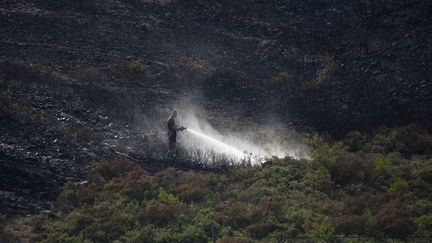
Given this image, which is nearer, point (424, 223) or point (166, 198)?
point (424, 223)

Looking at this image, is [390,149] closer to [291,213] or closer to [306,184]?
[306,184]

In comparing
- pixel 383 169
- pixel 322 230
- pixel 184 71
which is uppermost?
pixel 184 71

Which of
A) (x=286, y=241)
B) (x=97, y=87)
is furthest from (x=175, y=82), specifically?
(x=286, y=241)

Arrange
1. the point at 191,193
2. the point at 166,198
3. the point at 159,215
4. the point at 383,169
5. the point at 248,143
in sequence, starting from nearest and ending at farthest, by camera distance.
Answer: the point at 159,215, the point at 166,198, the point at 191,193, the point at 383,169, the point at 248,143

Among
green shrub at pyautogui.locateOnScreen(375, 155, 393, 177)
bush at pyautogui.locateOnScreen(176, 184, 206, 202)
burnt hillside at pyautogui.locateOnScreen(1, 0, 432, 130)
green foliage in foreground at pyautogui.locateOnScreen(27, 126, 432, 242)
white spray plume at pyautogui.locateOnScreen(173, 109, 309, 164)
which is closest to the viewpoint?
green foliage in foreground at pyautogui.locateOnScreen(27, 126, 432, 242)

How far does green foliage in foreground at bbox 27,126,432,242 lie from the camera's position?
13445mm

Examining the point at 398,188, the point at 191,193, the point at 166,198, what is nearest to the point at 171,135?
the point at 191,193

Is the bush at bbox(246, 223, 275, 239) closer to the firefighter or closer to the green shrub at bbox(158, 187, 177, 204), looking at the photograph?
the green shrub at bbox(158, 187, 177, 204)

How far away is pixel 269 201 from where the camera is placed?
588 inches

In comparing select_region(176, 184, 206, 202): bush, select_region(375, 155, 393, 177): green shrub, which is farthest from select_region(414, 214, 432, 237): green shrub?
select_region(176, 184, 206, 202): bush

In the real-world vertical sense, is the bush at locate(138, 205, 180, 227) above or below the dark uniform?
below

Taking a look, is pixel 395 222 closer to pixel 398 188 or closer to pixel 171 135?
pixel 398 188

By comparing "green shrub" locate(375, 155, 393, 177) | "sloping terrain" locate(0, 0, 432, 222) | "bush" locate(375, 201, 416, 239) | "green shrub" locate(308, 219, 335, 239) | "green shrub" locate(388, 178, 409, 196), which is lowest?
"green shrub" locate(308, 219, 335, 239)

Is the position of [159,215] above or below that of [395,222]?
above
